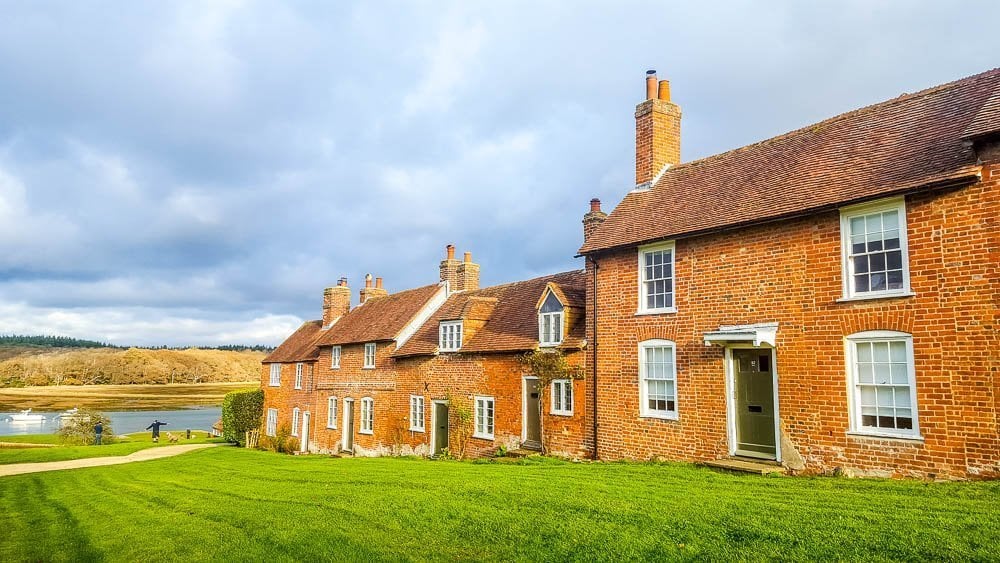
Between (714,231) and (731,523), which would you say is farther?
(714,231)

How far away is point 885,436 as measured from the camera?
472 inches

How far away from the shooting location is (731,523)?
844 centimetres

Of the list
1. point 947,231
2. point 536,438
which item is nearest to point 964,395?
point 947,231

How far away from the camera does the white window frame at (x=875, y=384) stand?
11.7 m

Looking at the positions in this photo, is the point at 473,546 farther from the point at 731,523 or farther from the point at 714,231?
the point at 714,231

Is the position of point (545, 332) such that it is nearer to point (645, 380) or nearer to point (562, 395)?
point (562, 395)

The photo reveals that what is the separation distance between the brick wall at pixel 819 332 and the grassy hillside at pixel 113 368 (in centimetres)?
17698

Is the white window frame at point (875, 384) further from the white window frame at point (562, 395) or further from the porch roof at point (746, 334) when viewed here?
the white window frame at point (562, 395)

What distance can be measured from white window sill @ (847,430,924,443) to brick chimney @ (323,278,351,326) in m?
34.0

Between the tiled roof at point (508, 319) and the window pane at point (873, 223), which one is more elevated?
the window pane at point (873, 223)

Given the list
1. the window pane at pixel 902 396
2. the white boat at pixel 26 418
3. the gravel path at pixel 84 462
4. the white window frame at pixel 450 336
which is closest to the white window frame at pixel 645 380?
the window pane at pixel 902 396

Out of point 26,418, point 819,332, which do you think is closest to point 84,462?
point 819,332

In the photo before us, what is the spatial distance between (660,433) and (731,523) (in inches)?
305

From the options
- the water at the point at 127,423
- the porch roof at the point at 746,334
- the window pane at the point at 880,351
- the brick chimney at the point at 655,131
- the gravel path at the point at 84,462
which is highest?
the brick chimney at the point at 655,131
